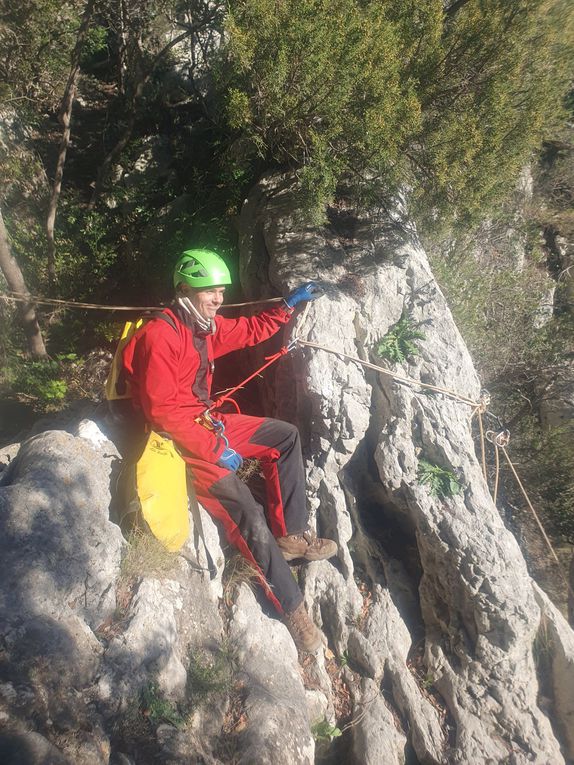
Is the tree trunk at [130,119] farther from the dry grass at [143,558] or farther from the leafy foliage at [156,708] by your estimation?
the leafy foliage at [156,708]

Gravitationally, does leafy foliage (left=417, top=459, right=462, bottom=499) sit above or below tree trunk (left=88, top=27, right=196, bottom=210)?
below

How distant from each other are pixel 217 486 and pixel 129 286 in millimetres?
4267

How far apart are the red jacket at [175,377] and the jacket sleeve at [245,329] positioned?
304 millimetres

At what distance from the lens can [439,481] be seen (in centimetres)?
456

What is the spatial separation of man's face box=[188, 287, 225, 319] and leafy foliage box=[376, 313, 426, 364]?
1.89m

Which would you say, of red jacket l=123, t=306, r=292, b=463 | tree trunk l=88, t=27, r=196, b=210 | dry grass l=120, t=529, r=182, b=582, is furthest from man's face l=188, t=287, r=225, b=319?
tree trunk l=88, t=27, r=196, b=210

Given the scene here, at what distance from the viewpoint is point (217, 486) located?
3.85 meters

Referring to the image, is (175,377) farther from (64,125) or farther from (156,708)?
(64,125)

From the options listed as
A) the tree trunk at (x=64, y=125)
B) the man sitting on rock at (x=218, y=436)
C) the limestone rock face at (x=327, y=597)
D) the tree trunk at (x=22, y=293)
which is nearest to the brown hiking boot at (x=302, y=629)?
the man sitting on rock at (x=218, y=436)

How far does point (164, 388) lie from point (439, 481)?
2.74m

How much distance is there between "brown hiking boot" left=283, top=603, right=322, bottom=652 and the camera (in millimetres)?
4125

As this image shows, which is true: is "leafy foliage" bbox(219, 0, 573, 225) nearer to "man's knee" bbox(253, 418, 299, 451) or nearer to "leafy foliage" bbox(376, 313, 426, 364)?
"leafy foliage" bbox(376, 313, 426, 364)

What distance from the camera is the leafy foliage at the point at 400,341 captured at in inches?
195

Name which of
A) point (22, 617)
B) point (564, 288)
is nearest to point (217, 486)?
point (22, 617)
